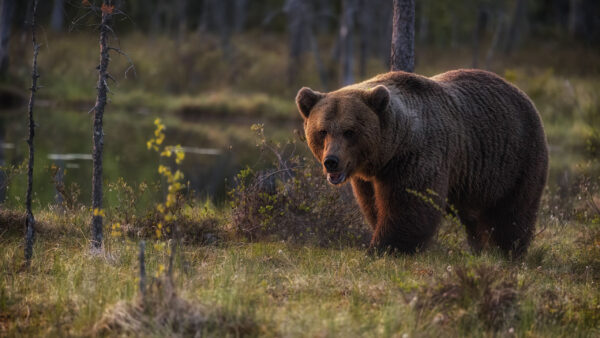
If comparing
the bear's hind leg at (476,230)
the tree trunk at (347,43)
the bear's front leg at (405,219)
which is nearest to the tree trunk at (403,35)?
the bear's hind leg at (476,230)

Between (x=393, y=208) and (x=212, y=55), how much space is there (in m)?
28.2

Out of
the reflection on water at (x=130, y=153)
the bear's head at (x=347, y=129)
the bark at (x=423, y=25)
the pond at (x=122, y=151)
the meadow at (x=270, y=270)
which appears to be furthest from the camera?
the bark at (x=423, y=25)

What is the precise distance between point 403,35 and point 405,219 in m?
2.95

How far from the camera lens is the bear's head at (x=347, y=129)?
5.88 metres

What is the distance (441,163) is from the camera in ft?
21.2

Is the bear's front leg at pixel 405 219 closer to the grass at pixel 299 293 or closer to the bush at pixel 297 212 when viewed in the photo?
the grass at pixel 299 293

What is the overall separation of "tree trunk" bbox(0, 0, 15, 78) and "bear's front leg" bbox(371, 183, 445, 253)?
67.1 feet

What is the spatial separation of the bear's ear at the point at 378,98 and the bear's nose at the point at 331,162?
29.6 inches

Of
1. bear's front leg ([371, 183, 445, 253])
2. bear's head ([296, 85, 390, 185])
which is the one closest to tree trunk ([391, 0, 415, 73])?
bear's head ([296, 85, 390, 185])

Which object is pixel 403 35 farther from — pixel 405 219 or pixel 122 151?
pixel 122 151

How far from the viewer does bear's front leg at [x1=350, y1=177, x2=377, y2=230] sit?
266 inches

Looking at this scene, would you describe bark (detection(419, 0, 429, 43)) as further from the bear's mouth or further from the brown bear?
the bear's mouth

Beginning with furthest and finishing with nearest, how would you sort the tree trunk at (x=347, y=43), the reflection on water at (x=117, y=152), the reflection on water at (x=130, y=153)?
A: the tree trunk at (x=347, y=43)
the reflection on water at (x=117, y=152)
the reflection on water at (x=130, y=153)

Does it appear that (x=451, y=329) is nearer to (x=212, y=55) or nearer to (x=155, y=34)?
(x=212, y=55)
